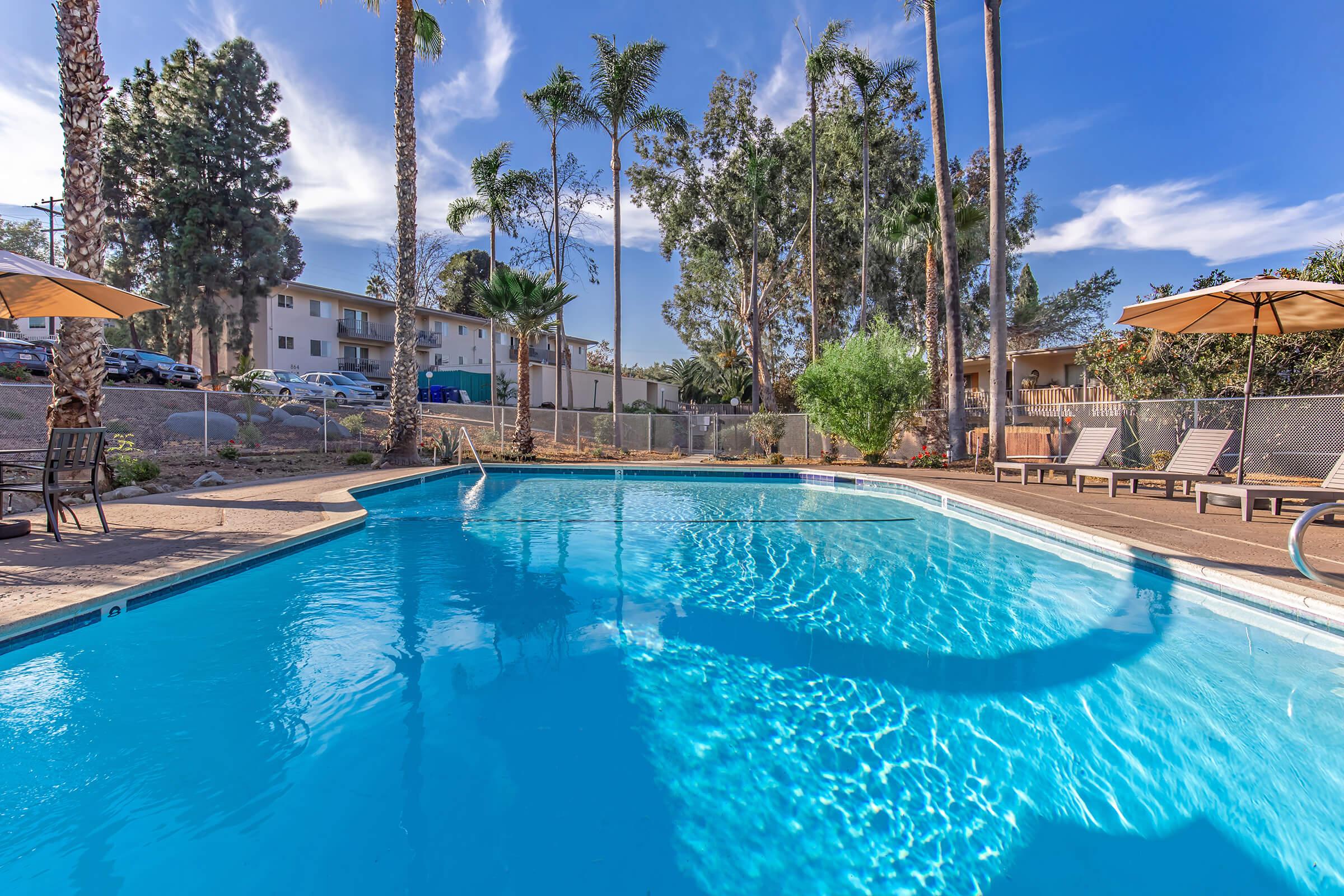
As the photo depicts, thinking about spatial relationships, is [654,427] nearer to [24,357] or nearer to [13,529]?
[13,529]

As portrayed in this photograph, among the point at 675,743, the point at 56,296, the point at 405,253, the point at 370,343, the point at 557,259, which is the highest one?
the point at 557,259

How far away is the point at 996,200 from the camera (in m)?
13.6

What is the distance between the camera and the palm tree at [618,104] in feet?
64.1

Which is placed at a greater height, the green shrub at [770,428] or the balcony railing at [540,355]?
the balcony railing at [540,355]

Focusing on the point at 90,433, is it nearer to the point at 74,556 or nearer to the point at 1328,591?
the point at 74,556

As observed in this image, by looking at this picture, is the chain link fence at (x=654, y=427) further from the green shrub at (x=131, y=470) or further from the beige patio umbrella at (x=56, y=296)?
the beige patio umbrella at (x=56, y=296)

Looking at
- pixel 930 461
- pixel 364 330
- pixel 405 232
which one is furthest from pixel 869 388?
pixel 364 330

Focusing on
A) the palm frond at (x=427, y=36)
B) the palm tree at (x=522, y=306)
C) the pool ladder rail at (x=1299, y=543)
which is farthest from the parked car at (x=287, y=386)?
the pool ladder rail at (x=1299, y=543)

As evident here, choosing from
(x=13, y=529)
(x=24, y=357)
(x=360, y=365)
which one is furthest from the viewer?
(x=360, y=365)

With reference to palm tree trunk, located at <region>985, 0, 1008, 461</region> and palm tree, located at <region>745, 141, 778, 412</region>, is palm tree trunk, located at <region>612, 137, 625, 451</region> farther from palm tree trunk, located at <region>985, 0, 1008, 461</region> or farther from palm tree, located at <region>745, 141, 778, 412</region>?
palm tree trunk, located at <region>985, 0, 1008, 461</region>

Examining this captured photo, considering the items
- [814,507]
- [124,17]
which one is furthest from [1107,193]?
[124,17]

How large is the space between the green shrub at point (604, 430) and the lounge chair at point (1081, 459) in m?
13.0

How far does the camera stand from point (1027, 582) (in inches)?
235

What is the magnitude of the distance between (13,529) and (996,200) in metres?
16.8
